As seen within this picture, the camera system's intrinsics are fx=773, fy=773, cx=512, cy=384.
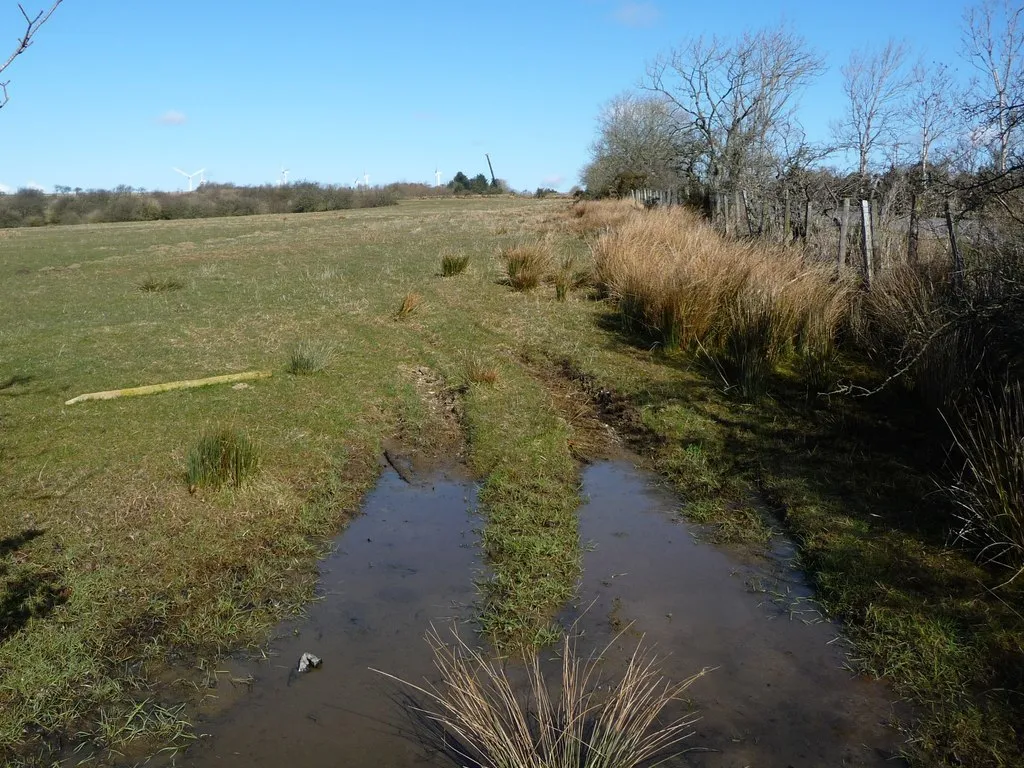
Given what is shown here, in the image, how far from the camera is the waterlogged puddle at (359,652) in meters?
3.31

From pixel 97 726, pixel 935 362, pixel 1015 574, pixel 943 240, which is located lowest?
pixel 97 726

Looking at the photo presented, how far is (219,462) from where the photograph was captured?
18.4 feet

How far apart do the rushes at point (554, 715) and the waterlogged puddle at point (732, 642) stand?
176mm

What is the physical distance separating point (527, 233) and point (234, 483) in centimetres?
2009

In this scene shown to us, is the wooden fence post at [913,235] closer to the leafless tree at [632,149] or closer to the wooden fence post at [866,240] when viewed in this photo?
the wooden fence post at [866,240]

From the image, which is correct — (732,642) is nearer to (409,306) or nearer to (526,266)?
(409,306)

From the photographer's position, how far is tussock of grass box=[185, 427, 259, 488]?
5.57 meters

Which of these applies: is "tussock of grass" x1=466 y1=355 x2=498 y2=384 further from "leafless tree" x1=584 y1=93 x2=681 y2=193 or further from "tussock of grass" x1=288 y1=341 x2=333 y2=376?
"leafless tree" x1=584 y1=93 x2=681 y2=193

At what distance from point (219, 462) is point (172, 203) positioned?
172 ft

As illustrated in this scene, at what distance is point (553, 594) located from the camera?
179 inches

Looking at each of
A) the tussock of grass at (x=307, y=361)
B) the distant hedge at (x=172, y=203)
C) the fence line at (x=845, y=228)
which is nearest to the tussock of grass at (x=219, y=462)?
the tussock of grass at (x=307, y=361)

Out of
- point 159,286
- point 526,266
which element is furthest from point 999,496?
point 159,286

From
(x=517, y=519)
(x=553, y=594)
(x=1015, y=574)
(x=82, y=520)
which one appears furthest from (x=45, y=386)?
(x=1015, y=574)

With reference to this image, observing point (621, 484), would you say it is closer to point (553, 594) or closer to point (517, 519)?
point (517, 519)
